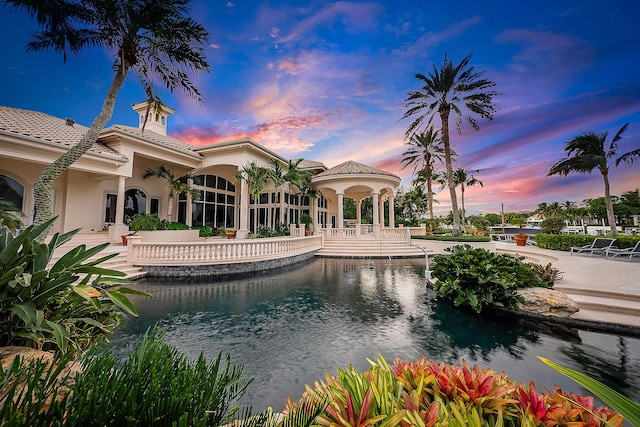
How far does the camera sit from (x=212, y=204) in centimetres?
1975

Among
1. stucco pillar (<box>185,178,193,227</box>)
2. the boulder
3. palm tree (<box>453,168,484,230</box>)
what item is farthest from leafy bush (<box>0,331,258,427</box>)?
palm tree (<box>453,168,484,230</box>)

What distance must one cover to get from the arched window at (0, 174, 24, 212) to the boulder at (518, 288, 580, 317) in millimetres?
19315

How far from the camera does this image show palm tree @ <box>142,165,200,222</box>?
620 inches

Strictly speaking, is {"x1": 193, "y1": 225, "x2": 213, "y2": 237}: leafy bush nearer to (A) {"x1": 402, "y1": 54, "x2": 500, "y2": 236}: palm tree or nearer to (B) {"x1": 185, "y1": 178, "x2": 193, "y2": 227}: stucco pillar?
(B) {"x1": 185, "y1": 178, "x2": 193, "y2": 227}: stucco pillar

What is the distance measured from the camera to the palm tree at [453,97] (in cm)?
1705

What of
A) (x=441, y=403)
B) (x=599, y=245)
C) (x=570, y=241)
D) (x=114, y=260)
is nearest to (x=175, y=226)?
(x=114, y=260)

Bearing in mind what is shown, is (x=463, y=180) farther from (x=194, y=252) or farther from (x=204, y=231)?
(x=194, y=252)

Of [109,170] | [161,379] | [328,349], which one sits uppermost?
[109,170]

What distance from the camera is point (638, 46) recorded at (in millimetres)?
8961

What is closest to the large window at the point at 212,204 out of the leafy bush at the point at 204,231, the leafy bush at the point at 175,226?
the leafy bush at the point at 204,231

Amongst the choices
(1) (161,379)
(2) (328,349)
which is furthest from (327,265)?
(1) (161,379)

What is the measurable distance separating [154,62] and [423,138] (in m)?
25.0

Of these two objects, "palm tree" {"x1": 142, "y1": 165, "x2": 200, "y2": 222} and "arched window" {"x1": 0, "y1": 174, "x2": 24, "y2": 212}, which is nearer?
"arched window" {"x1": 0, "y1": 174, "x2": 24, "y2": 212}

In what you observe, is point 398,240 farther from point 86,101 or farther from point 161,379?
point 86,101
